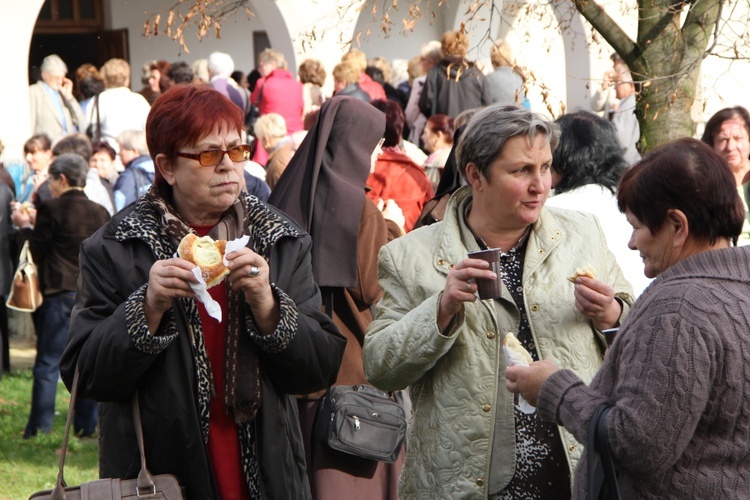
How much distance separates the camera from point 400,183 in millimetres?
7148

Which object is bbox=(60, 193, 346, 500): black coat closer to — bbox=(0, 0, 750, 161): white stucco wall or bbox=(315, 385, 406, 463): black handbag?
bbox=(315, 385, 406, 463): black handbag

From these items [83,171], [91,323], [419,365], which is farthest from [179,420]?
[83,171]

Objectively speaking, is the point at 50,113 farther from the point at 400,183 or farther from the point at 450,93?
the point at 400,183

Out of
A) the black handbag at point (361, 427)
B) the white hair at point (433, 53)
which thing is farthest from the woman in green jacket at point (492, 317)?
the white hair at point (433, 53)

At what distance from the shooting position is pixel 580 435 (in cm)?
252

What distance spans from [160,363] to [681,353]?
145 centimetres

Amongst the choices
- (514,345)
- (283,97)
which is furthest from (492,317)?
(283,97)

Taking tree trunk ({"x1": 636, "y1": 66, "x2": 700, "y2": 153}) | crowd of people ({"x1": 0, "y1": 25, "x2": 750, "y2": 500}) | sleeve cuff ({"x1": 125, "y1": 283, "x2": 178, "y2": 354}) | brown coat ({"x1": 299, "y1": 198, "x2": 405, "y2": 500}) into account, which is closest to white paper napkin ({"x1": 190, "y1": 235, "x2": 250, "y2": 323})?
crowd of people ({"x1": 0, "y1": 25, "x2": 750, "y2": 500})

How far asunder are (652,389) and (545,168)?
1.16m

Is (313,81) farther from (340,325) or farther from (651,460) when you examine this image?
(651,460)

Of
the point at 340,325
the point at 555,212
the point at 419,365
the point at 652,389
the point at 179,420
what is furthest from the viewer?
the point at 340,325

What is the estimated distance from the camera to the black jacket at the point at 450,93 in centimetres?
1262

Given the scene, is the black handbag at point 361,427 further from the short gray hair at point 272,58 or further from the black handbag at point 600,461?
the short gray hair at point 272,58

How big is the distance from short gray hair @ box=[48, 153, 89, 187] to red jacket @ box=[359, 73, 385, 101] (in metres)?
5.94
